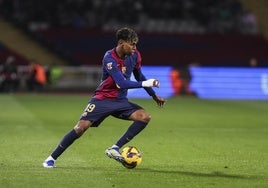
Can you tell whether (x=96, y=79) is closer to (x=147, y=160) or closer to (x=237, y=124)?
(x=237, y=124)

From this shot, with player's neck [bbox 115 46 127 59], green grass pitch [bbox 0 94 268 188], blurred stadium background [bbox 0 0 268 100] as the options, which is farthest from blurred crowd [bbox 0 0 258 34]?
player's neck [bbox 115 46 127 59]

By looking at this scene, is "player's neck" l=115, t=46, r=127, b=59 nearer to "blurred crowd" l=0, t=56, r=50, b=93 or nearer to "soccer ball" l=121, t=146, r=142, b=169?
"soccer ball" l=121, t=146, r=142, b=169

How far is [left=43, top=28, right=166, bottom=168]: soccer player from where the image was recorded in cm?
956

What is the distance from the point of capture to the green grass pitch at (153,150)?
342 inches

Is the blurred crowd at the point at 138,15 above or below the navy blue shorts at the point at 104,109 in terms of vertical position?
below

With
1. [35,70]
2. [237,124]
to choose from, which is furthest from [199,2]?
[237,124]

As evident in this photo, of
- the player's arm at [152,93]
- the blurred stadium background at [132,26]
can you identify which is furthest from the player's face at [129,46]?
the blurred stadium background at [132,26]

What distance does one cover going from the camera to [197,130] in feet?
51.5

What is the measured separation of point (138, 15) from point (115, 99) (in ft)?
83.9

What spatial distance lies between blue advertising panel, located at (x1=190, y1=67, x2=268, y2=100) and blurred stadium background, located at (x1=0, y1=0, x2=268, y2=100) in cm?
334

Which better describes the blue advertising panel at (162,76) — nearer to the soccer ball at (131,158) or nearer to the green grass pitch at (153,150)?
the green grass pitch at (153,150)

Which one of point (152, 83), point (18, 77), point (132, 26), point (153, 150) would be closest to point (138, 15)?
point (132, 26)

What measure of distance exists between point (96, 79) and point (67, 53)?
98.1 inches

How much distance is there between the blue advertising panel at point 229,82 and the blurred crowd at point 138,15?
7349 mm
